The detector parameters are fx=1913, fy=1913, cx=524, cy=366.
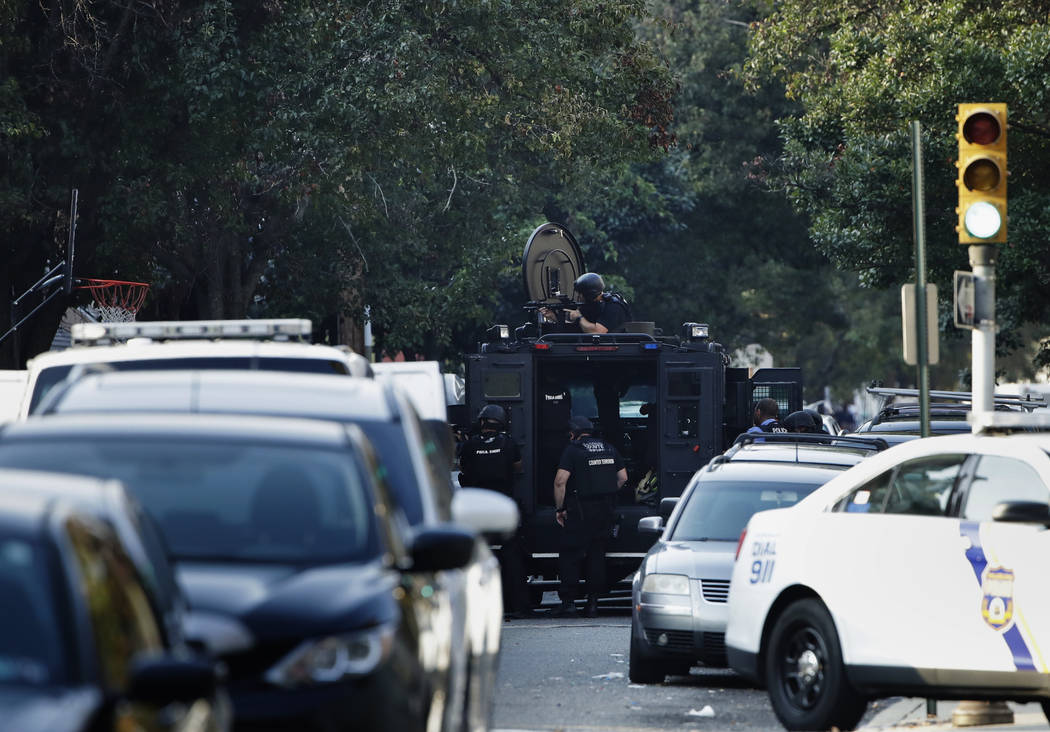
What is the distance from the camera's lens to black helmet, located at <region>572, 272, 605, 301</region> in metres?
20.6

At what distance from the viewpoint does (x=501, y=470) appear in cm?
1811

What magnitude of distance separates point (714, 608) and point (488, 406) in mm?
5781

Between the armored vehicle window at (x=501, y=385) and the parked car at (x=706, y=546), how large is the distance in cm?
397

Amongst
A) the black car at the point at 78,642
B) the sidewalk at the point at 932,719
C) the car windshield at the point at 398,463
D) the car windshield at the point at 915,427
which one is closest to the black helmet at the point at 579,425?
the car windshield at the point at 915,427

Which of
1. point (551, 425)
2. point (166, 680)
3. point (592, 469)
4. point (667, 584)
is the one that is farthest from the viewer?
point (551, 425)

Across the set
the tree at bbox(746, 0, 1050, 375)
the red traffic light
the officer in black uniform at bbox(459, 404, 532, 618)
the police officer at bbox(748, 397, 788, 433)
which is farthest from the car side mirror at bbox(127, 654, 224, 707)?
the tree at bbox(746, 0, 1050, 375)

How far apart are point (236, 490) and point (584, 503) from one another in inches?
452

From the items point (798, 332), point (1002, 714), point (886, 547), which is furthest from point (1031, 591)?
point (798, 332)

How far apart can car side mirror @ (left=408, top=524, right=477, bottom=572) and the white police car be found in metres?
3.84

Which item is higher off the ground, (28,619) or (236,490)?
(236,490)

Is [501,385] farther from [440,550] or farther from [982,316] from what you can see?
[440,550]

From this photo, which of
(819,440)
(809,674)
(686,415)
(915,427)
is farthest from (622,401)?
(809,674)

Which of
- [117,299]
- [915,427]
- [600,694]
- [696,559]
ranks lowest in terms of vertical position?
[600,694]

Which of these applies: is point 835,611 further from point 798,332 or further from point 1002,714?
point 798,332
